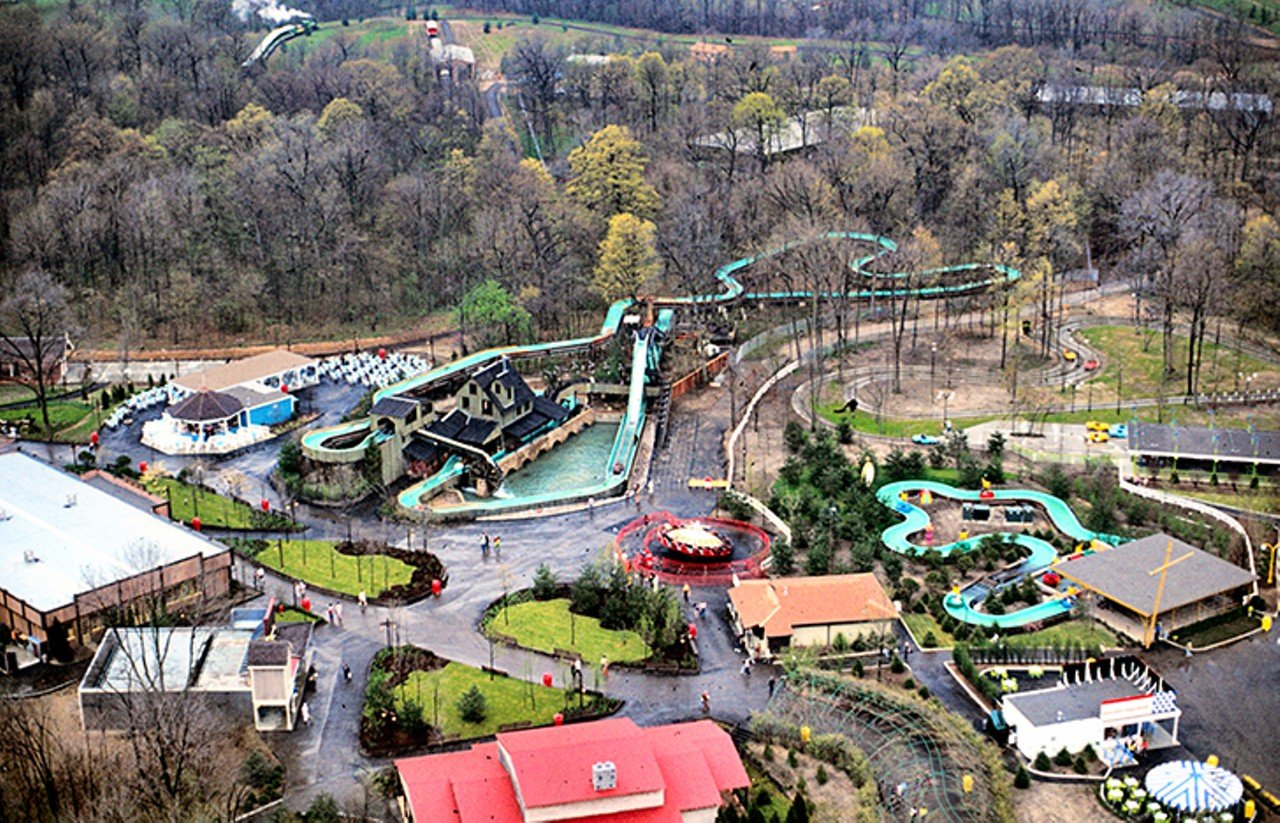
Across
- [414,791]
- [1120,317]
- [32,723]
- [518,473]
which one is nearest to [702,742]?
[414,791]

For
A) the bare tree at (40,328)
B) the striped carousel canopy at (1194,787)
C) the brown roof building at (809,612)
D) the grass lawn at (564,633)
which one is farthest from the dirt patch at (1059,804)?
the bare tree at (40,328)

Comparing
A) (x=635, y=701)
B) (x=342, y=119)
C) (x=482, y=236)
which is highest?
(x=342, y=119)

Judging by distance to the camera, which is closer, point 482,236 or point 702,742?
point 702,742

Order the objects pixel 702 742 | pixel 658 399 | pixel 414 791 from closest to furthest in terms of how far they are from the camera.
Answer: pixel 414 791
pixel 702 742
pixel 658 399

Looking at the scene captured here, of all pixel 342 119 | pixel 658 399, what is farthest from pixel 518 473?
pixel 342 119

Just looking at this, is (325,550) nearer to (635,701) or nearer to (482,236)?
(635,701)

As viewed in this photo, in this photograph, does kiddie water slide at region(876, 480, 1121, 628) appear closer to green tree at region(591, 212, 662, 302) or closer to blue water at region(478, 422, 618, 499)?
blue water at region(478, 422, 618, 499)

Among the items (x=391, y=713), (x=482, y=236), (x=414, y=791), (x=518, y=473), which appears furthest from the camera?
(x=482, y=236)

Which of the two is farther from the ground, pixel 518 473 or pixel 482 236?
pixel 482 236

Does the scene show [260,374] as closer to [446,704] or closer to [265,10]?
[446,704]
